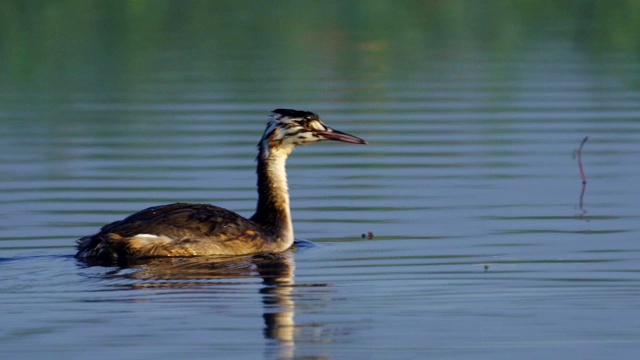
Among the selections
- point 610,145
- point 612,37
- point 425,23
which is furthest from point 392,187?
point 425,23

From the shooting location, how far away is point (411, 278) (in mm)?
12633

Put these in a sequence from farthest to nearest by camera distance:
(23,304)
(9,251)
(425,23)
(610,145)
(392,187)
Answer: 1. (425,23)
2. (610,145)
3. (392,187)
4. (9,251)
5. (23,304)

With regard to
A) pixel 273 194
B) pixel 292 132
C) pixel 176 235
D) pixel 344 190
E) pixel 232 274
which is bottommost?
pixel 232 274

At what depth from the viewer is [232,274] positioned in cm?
1312

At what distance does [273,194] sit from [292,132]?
21.8 inches

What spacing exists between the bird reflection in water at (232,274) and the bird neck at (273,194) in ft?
1.36

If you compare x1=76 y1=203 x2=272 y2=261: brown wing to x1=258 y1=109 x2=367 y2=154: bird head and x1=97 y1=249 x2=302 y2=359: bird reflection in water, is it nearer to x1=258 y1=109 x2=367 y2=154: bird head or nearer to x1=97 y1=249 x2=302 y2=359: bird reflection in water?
x1=97 y1=249 x2=302 y2=359: bird reflection in water

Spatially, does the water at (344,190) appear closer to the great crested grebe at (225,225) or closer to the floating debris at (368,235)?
the floating debris at (368,235)

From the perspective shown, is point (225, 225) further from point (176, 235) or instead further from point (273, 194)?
point (273, 194)

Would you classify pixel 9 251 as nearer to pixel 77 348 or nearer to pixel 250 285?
pixel 250 285

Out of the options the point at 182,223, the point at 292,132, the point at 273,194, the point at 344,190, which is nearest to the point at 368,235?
the point at 273,194

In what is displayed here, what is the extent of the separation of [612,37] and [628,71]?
584cm

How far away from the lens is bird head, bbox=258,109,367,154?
50.2 feet

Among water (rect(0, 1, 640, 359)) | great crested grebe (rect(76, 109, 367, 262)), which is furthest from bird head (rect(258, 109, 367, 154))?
water (rect(0, 1, 640, 359))
